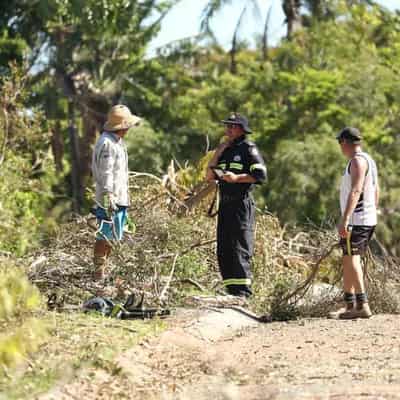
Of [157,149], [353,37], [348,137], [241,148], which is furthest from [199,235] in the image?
[353,37]

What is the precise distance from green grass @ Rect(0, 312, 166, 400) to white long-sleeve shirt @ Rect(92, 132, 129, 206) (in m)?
2.00

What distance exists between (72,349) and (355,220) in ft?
11.0

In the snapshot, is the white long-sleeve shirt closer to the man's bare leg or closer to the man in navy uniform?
the man in navy uniform

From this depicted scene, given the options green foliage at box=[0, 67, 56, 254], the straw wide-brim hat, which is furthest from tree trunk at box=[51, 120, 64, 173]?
the straw wide-brim hat

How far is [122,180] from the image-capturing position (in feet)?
35.7

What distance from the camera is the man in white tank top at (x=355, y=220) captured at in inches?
384

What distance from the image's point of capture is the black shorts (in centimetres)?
980

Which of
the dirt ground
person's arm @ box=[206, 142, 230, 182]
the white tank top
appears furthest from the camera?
person's arm @ box=[206, 142, 230, 182]

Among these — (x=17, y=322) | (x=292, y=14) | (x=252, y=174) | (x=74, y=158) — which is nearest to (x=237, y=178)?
(x=252, y=174)

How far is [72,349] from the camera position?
751 centimetres

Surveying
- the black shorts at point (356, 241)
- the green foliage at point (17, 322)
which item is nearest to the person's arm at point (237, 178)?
the black shorts at point (356, 241)

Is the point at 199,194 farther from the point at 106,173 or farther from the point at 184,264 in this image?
the point at 106,173

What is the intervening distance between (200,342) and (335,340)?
1.03m

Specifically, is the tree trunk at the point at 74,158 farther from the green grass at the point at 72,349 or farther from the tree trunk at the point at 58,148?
the green grass at the point at 72,349
